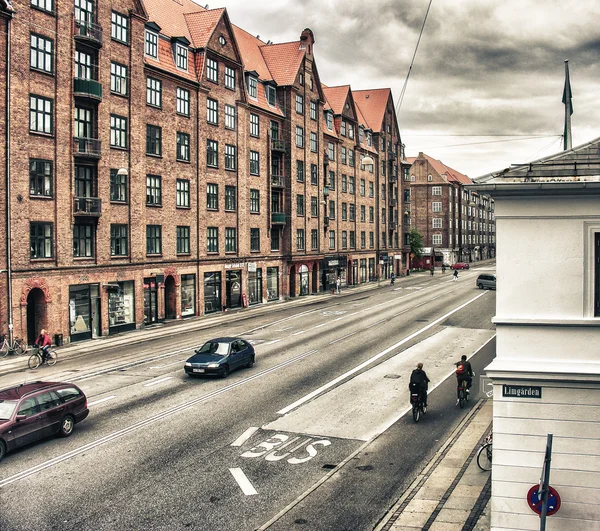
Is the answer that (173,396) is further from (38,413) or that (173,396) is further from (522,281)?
(522,281)

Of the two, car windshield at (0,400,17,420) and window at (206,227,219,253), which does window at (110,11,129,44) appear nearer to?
window at (206,227,219,253)

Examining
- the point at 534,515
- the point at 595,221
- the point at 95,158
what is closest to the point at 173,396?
the point at 534,515

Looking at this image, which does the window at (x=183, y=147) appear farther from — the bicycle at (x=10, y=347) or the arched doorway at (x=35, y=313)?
the bicycle at (x=10, y=347)

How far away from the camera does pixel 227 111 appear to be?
45781 mm

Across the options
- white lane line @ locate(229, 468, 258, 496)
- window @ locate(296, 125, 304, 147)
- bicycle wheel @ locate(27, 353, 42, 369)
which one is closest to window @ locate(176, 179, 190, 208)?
bicycle wheel @ locate(27, 353, 42, 369)

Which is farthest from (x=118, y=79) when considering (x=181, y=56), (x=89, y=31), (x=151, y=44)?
(x=181, y=56)

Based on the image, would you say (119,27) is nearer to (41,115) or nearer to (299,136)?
(41,115)

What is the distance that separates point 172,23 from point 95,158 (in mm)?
14503

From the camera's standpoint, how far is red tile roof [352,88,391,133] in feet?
257

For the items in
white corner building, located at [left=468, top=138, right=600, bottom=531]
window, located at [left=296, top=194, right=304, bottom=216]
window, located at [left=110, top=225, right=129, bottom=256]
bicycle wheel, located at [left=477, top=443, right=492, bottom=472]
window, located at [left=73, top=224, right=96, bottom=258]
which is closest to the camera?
white corner building, located at [left=468, top=138, right=600, bottom=531]

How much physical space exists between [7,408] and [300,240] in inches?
1659

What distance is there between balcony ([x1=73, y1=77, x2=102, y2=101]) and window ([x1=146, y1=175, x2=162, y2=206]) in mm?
6317

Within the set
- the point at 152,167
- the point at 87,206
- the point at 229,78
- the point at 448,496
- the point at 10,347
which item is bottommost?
the point at 448,496

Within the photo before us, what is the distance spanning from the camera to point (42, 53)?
30.6 metres
